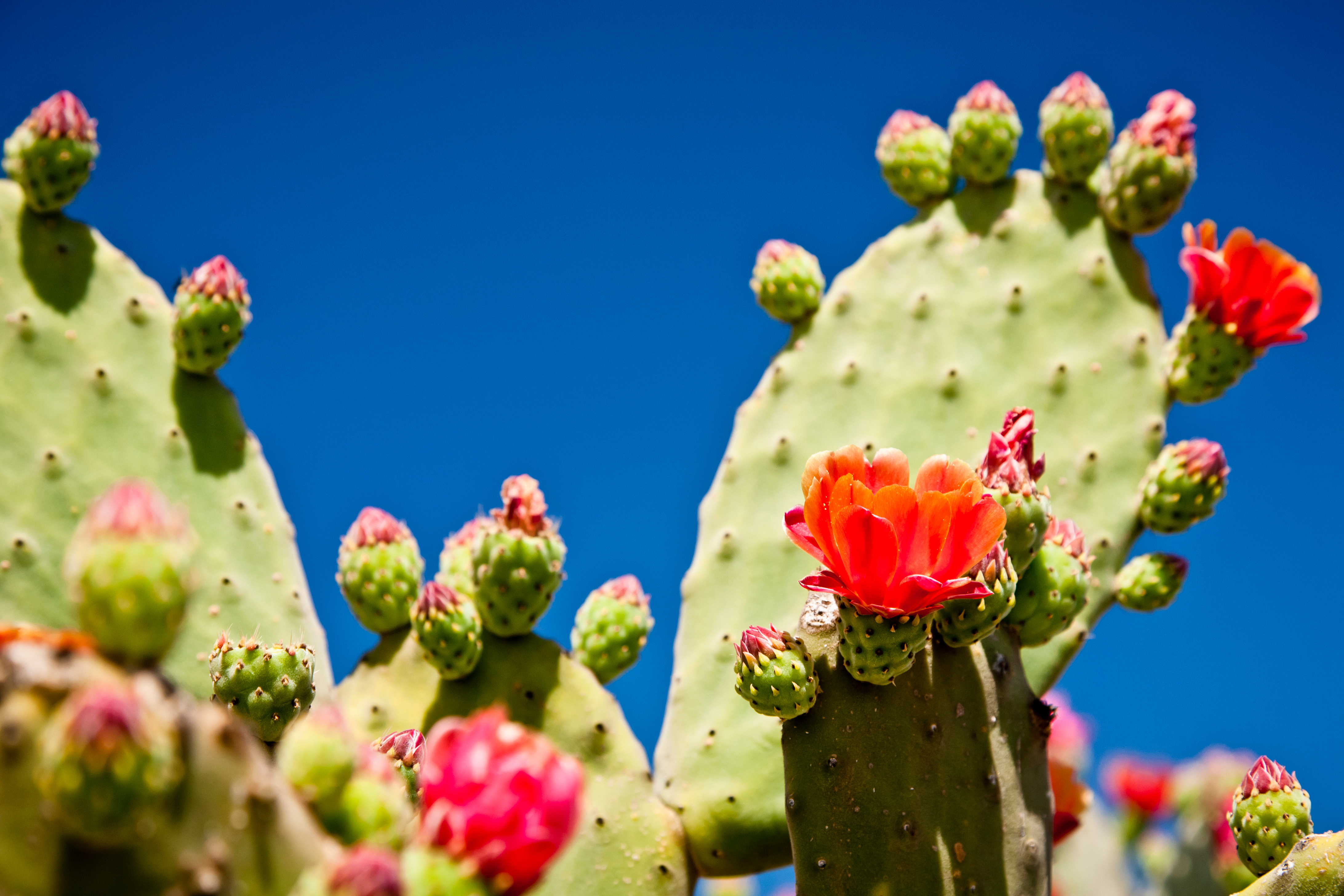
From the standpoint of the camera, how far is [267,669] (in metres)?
1.38

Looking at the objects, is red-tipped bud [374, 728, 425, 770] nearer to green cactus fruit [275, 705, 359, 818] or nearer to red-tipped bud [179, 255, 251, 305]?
green cactus fruit [275, 705, 359, 818]

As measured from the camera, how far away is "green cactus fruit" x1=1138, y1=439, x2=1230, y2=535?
1854mm

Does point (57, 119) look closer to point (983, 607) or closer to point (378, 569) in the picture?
point (378, 569)

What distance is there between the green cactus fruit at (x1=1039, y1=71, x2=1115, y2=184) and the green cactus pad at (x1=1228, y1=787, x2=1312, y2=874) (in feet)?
4.32

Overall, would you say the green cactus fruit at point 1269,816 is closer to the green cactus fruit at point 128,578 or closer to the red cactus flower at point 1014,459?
the red cactus flower at point 1014,459

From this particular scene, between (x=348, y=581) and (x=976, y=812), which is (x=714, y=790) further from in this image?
(x=348, y=581)

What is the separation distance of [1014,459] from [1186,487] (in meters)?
0.63

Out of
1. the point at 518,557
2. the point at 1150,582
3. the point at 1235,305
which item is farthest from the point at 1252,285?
the point at 518,557

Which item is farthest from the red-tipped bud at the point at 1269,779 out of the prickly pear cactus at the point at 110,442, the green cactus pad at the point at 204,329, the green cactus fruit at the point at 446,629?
the green cactus pad at the point at 204,329

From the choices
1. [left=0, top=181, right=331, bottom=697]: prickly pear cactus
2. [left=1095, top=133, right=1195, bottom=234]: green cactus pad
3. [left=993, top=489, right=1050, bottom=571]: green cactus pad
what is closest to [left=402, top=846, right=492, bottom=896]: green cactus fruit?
[left=993, top=489, right=1050, bottom=571]: green cactus pad

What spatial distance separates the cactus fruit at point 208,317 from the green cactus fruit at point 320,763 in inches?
54.0

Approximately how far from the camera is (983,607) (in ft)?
4.36

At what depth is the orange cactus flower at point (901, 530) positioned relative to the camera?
46.4 inches

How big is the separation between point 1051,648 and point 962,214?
0.98m
